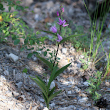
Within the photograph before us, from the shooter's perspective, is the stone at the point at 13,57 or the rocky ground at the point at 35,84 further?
the stone at the point at 13,57

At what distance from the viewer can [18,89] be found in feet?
5.00

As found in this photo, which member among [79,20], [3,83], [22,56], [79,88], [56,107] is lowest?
[56,107]

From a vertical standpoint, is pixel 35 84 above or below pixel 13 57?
below

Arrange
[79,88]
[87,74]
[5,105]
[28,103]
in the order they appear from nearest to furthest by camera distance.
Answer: [5,105], [28,103], [79,88], [87,74]

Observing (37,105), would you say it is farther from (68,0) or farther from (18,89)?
(68,0)

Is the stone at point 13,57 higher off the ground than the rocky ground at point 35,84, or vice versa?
the stone at point 13,57

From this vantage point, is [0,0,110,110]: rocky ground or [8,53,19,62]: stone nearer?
[0,0,110,110]: rocky ground

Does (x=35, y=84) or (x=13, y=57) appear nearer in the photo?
(x=35, y=84)

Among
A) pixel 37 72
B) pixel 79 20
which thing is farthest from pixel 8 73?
pixel 79 20

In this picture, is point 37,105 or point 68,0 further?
point 68,0

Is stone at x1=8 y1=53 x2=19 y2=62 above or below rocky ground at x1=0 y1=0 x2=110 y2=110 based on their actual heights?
above

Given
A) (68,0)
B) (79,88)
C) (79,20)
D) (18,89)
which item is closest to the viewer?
(18,89)

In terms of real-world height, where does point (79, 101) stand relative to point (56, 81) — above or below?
below

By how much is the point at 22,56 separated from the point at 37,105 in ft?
2.58
